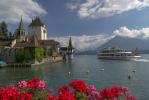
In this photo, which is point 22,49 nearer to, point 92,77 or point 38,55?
point 38,55

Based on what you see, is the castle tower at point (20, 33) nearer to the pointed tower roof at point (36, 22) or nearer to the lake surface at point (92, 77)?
the pointed tower roof at point (36, 22)

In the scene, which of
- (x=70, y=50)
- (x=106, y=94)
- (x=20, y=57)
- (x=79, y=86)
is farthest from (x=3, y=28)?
(x=106, y=94)

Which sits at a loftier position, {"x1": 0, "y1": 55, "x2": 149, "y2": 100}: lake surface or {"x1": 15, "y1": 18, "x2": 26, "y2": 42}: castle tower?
{"x1": 15, "y1": 18, "x2": 26, "y2": 42}: castle tower

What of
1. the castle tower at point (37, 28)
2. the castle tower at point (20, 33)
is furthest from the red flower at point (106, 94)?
the castle tower at point (37, 28)

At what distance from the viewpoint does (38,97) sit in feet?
21.8

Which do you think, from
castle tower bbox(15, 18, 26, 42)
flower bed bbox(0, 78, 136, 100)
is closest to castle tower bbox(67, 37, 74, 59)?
castle tower bbox(15, 18, 26, 42)

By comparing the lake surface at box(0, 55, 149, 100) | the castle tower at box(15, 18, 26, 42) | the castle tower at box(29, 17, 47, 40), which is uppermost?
the castle tower at box(29, 17, 47, 40)

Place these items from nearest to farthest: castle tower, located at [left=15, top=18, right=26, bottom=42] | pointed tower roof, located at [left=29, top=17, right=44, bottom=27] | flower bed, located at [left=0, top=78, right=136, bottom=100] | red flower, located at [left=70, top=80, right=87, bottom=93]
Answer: flower bed, located at [left=0, top=78, right=136, bottom=100] < red flower, located at [left=70, top=80, right=87, bottom=93] < castle tower, located at [left=15, top=18, right=26, bottom=42] < pointed tower roof, located at [left=29, top=17, right=44, bottom=27]

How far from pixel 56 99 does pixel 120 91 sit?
5.43ft

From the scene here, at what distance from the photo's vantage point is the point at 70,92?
5.89 metres

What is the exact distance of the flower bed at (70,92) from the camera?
559 centimetres

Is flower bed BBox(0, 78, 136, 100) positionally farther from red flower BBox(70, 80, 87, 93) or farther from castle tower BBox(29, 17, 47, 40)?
castle tower BBox(29, 17, 47, 40)

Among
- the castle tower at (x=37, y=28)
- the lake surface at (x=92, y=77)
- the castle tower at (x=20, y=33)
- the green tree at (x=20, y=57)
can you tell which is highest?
the castle tower at (x=37, y=28)

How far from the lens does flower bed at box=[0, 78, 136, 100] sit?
5586mm
